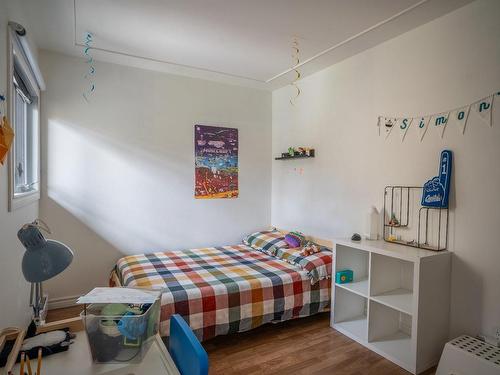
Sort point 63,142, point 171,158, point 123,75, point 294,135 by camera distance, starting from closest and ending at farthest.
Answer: point 63,142 → point 123,75 → point 171,158 → point 294,135

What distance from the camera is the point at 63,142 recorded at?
3020 mm

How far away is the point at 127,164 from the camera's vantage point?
330 cm

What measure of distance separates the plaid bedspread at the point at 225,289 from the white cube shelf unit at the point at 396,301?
0.90 feet

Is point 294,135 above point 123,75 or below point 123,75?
below

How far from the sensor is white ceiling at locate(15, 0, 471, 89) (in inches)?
82.9

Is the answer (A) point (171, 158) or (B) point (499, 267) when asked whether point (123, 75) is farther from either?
(B) point (499, 267)

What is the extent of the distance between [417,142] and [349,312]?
61.7 inches

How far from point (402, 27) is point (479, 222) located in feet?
5.12

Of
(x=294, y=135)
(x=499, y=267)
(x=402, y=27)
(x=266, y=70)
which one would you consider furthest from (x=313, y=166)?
(x=499, y=267)

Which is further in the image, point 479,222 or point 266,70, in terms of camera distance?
point 266,70

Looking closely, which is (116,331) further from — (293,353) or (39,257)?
(293,353)

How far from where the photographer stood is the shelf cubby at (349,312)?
256 cm

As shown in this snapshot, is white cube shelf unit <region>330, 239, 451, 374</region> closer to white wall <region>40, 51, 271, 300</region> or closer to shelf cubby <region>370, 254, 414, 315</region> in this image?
shelf cubby <region>370, 254, 414, 315</region>

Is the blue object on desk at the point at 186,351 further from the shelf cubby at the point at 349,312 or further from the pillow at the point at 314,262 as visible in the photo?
the shelf cubby at the point at 349,312
